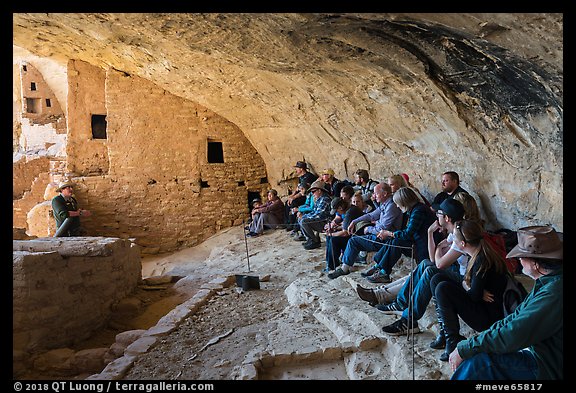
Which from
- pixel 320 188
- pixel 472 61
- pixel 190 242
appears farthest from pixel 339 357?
pixel 190 242

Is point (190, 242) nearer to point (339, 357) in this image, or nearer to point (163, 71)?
point (163, 71)

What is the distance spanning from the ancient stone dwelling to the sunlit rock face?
0.07ft

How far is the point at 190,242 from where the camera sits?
11.5 m

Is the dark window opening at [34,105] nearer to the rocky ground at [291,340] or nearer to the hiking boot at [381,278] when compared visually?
the rocky ground at [291,340]

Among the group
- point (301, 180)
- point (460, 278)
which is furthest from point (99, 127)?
point (460, 278)

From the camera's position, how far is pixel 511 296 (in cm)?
296

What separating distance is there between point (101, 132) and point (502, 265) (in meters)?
11.4

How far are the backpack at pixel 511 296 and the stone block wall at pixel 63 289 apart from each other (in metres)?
4.82

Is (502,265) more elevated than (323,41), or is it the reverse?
(323,41)

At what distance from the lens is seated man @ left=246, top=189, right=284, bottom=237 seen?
32.4ft

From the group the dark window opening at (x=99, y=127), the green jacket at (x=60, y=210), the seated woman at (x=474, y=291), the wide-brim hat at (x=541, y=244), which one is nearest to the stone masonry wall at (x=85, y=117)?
the dark window opening at (x=99, y=127)

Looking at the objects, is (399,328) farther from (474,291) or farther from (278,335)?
(278,335)

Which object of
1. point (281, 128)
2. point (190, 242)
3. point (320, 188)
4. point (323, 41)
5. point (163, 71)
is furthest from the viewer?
point (190, 242)

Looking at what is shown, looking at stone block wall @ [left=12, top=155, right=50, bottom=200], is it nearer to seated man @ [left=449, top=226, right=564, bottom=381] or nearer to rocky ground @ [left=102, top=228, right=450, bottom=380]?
rocky ground @ [left=102, top=228, right=450, bottom=380]
